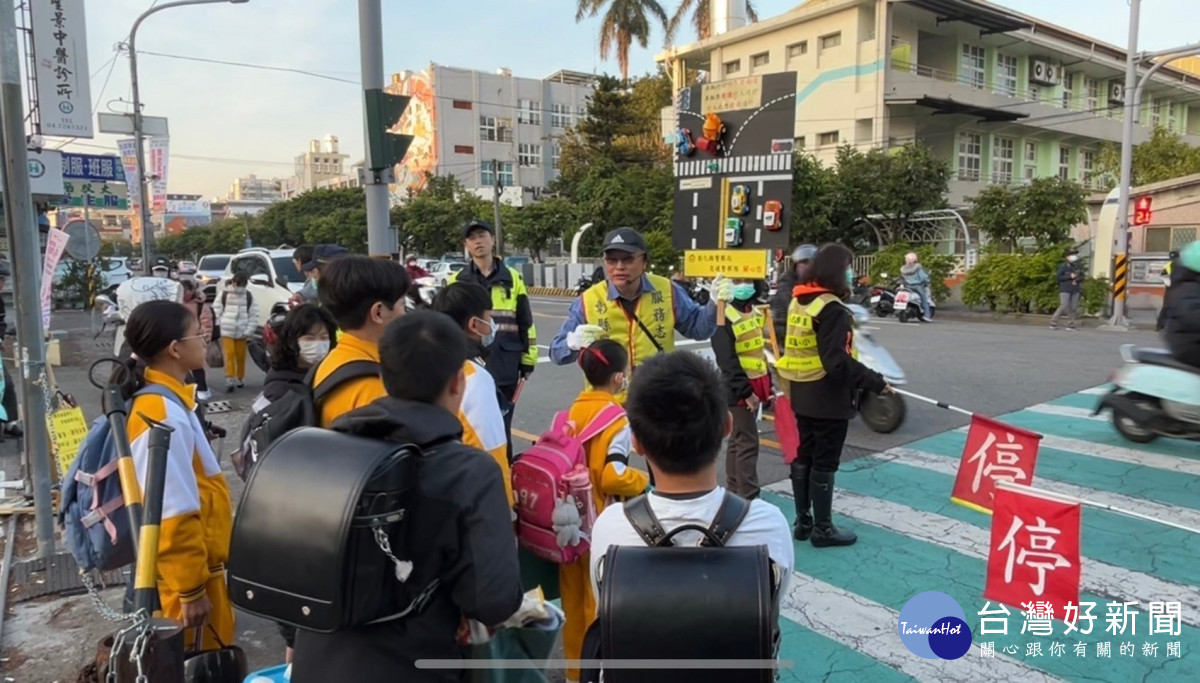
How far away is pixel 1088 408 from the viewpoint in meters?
7.58

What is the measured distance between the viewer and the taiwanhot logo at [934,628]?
11.1 feet

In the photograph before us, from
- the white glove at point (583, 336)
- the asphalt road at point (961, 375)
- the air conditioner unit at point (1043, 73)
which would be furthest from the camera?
the air conditioner unit at point (1043, 73)

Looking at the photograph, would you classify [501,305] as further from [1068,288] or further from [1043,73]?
[1043,73]

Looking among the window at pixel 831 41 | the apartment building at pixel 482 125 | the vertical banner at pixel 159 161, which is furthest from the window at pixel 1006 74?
the vertical banner at pixel 159 161

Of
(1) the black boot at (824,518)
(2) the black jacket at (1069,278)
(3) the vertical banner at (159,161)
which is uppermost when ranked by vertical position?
(3) the vertical banner at (159,161)

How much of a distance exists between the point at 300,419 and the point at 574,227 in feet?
102

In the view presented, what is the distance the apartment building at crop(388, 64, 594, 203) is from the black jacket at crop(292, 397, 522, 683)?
53232mm

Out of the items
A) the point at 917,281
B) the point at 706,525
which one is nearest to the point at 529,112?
the point at 917,281

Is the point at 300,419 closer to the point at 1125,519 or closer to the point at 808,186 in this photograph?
the point at 1125,519

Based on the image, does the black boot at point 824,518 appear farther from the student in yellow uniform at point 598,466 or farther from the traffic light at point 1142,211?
the traffic light at point 1142,211

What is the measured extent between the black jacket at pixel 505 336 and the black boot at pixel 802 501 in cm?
198

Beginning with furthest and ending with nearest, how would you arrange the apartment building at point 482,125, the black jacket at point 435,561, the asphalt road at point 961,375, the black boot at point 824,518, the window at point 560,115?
the window at point 560,115 < the apartment building at point 482,125 < the asphalt road at point 961,375 < the black boot at point 824,518 < the black jacket at point 435,561

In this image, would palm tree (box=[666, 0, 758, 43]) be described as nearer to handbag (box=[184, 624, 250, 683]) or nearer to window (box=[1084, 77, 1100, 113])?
window (box=[1084, 77, 1100, 113])

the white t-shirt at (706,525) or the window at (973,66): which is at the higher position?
the window at (973,66)
